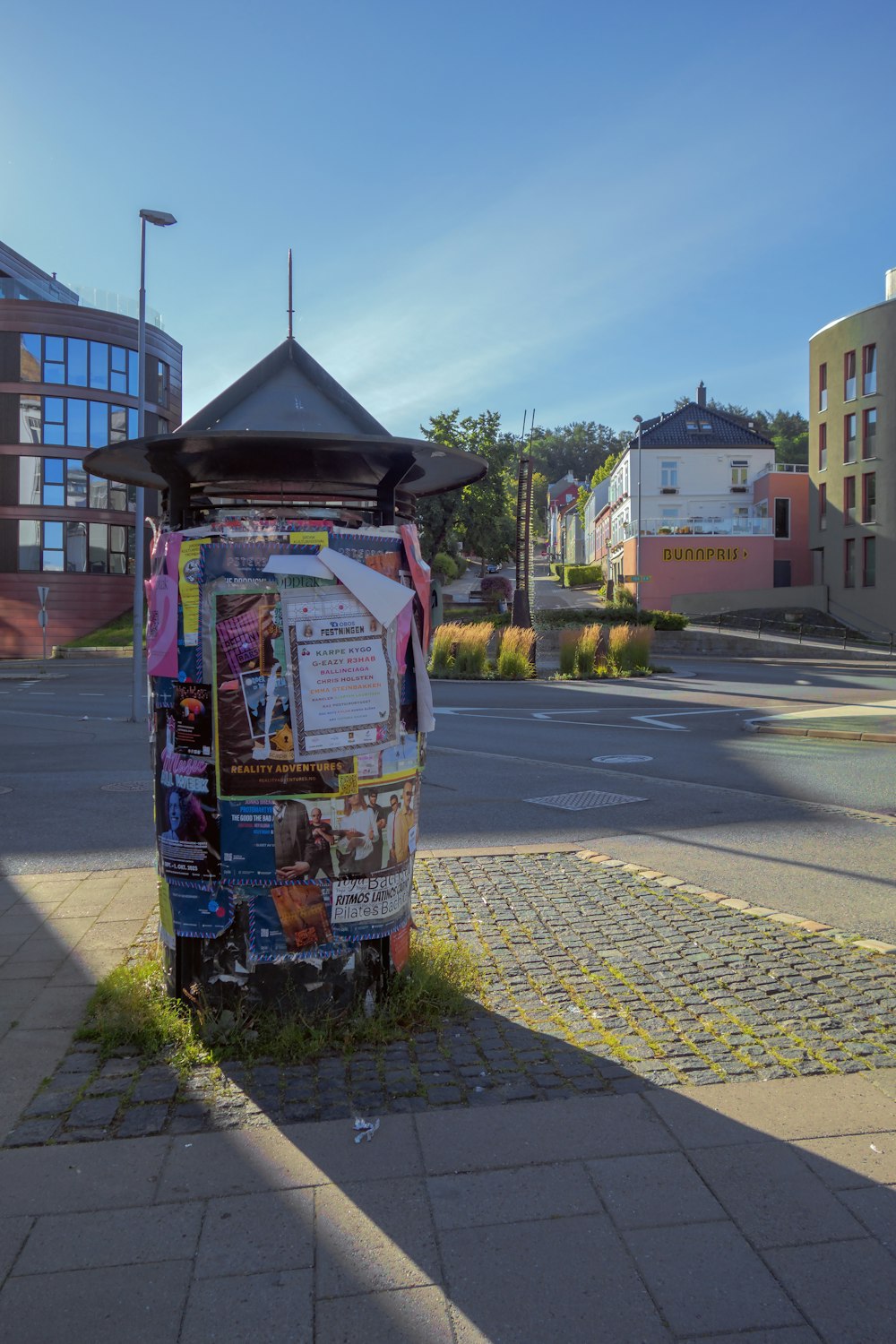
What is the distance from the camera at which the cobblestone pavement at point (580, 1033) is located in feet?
12.0

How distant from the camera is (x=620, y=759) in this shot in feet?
43.3

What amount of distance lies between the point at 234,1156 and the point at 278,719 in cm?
140

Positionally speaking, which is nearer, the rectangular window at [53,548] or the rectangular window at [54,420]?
the rectangular window at [54,420]

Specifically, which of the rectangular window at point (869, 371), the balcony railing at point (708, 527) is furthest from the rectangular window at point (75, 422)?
the rectangular window at point (869, 371)

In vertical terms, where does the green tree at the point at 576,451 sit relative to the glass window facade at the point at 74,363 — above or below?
above

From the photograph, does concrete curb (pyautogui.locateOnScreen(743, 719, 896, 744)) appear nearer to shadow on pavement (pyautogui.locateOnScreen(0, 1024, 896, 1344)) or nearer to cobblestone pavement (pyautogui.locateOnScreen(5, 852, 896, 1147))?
cobblestone pavement (pyautogui.locateOnScreen(5, 852, 896, 1147))

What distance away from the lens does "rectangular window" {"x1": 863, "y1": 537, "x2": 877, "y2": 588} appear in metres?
47.2

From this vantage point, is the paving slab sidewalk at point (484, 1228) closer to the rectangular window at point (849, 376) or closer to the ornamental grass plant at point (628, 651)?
Answer: the ornamental grass plant at point (628, 651)

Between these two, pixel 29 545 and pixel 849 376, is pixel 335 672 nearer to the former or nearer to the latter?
pixel 849 376

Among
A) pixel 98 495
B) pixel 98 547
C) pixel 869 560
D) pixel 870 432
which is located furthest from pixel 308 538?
pixel 98 547

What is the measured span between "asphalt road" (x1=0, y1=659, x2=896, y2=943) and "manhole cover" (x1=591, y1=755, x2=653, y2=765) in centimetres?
8

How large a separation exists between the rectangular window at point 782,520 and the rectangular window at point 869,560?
8.99m

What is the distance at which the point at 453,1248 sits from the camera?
2.83 m

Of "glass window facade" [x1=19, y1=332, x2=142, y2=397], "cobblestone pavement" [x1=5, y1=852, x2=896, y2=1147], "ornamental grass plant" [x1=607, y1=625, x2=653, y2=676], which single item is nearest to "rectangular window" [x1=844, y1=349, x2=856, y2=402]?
"ornamental grass plant" [x1=607, y1=625, x2=653, y2=676]
